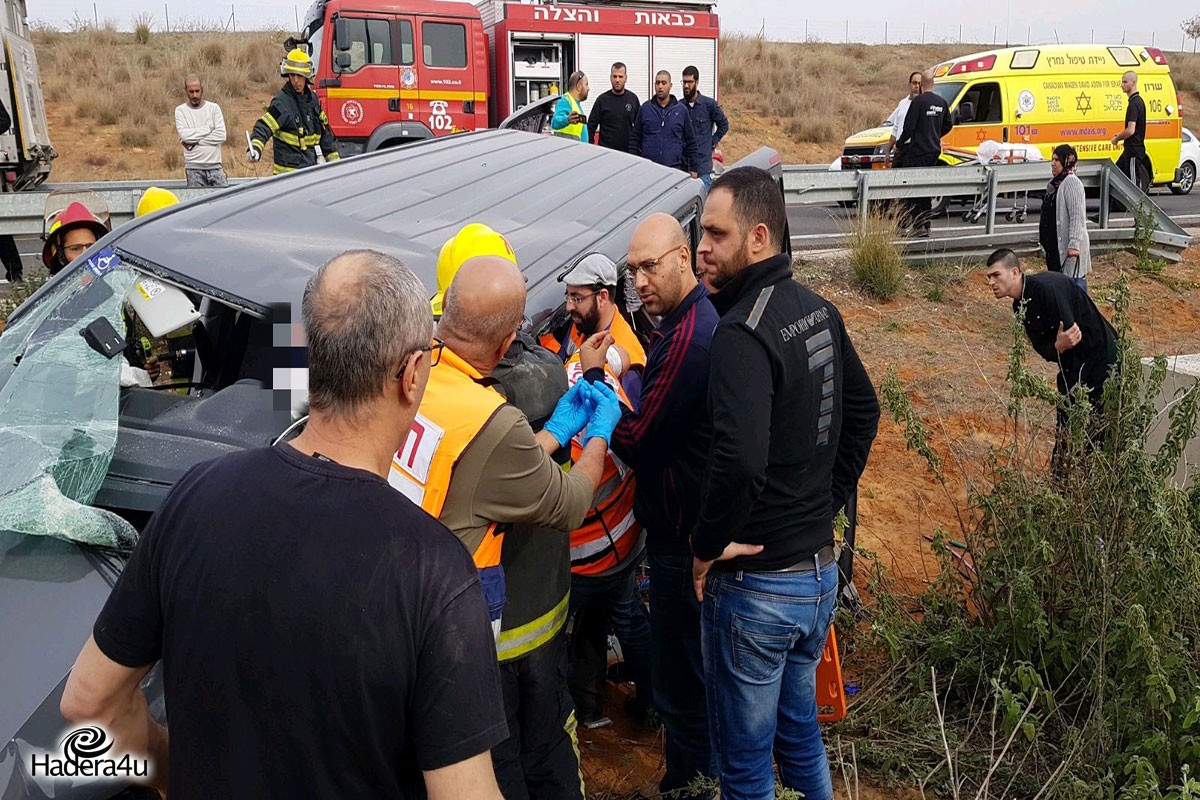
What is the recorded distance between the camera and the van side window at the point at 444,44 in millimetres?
14008

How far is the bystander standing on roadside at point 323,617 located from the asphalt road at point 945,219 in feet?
30.5

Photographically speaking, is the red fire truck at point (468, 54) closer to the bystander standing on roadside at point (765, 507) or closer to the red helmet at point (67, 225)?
the red helmet at point (67, 225)

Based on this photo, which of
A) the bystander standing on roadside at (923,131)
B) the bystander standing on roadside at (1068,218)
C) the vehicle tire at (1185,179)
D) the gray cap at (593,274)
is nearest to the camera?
the gray cap at (593,274)

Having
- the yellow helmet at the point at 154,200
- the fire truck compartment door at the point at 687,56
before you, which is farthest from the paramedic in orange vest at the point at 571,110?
the fire truck compartment door at the point at 687,56

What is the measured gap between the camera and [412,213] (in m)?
3.09

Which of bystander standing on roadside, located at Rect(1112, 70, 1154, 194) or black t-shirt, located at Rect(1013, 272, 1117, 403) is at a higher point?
bystander standing on roadside, located at Rect(1112, 70, 1154, 194)

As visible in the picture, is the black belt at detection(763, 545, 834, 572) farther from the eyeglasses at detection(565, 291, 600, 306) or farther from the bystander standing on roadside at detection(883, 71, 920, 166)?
the bystander standing on roadside at detection(883, 71, 920, 166)

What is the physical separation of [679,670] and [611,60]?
14.8m

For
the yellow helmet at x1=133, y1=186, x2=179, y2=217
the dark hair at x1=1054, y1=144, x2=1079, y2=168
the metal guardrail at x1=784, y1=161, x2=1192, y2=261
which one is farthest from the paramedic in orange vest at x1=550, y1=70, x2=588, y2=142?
the yellow helmet at x1=133, y1=186, x2=179, y2=217

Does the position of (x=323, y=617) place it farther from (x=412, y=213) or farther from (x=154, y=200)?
(x=154, y=200)

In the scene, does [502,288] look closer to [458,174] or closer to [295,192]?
[295,192]

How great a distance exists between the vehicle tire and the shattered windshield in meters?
19.3

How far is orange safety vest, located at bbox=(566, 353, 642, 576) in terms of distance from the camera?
2.82 meters

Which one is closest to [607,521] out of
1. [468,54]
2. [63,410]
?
[63,410]
